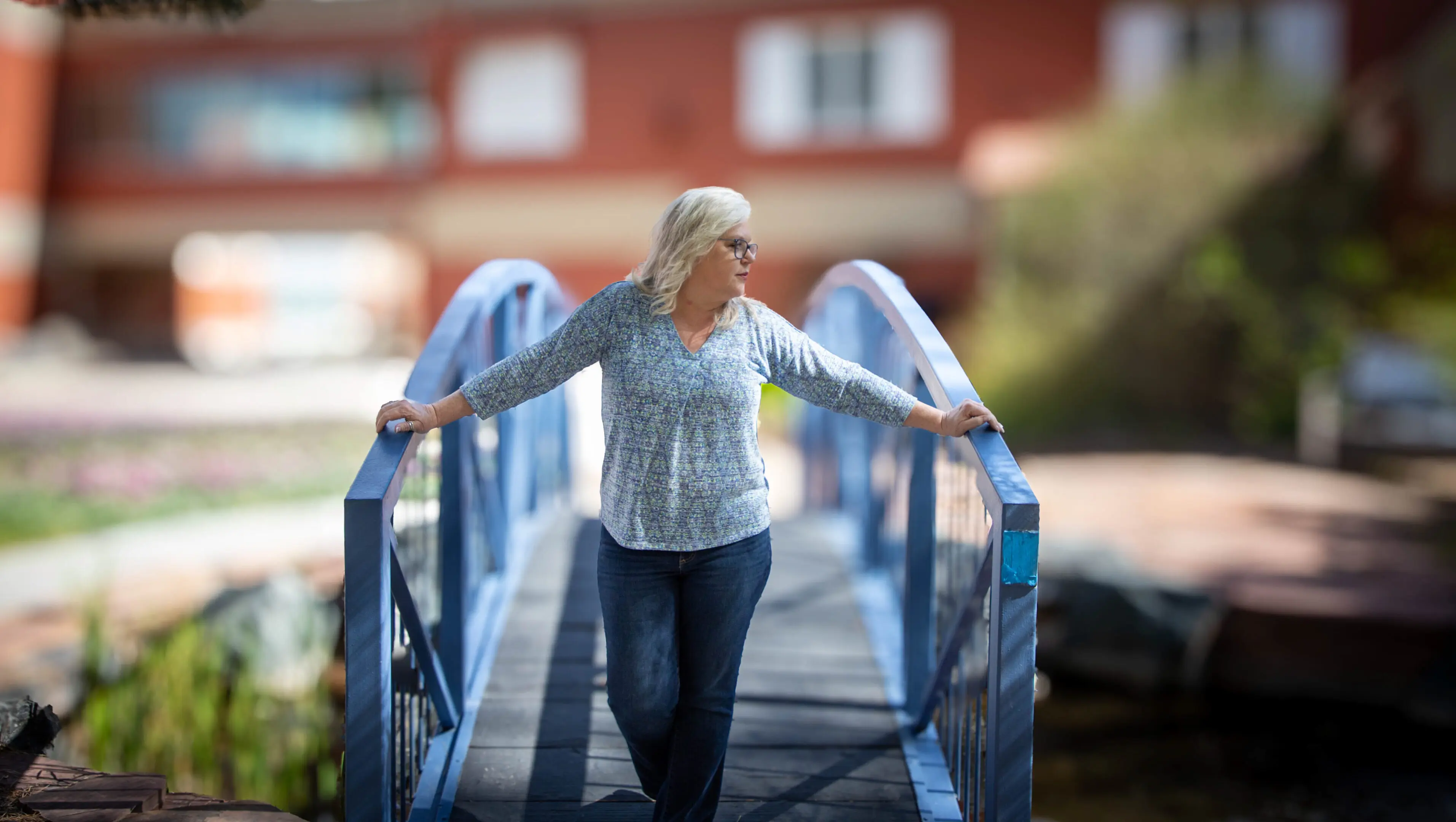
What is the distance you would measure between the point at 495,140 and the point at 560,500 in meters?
12.4

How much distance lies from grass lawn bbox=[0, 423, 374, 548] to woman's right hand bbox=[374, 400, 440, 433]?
562cm

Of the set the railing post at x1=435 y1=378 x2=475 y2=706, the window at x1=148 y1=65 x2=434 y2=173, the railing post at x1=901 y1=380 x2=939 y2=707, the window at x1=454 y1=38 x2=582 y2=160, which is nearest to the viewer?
the railing post at x1=435 y1=378 x2=475 y2=706

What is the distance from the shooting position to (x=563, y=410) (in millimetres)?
5977

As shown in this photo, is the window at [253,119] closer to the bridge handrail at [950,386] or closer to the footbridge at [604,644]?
the footbridge at [604,644]

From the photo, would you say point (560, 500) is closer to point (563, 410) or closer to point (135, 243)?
point (563, 410)

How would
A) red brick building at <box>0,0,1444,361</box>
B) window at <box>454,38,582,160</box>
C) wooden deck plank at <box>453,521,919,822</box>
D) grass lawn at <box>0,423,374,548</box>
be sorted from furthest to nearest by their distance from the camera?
1. window at <box>454,38,582,160</box>
2. red brick building at <box>0,0,1444,361</box>
3. grass lawn at <box>0,423,374,548</box>
4. wooden deck plank at <box>453,521,919,822</box>

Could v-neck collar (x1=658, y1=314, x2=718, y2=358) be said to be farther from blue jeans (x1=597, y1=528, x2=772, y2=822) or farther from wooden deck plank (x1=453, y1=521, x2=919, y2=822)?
wooden deck plank (x1=453, y1=521, x2=919, y2=822)

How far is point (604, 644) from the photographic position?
3.86m

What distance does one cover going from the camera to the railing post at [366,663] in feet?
8.14

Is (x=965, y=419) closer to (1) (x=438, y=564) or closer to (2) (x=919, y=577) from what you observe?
(2) (x=919, y=577)

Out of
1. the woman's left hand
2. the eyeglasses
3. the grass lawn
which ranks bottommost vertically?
the grass lawn

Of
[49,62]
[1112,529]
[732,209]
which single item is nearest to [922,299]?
[1112,529]

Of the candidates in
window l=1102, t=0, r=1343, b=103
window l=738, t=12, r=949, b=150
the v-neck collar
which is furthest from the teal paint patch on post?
window l=738, t=12, r=949, b=150

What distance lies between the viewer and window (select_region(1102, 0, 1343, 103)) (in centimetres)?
1414
